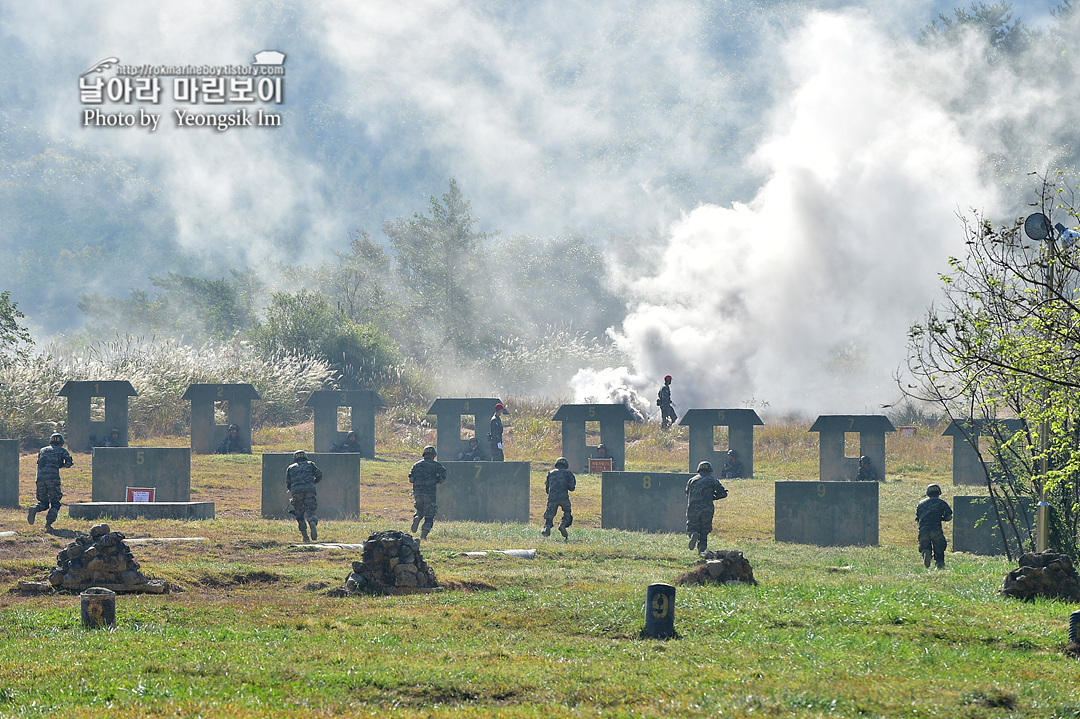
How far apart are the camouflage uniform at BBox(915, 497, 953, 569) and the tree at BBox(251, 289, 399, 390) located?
137ft

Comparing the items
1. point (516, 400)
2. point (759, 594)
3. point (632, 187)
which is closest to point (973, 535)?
point (759, 594)

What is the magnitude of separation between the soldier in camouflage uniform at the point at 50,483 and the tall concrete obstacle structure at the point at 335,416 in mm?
17575

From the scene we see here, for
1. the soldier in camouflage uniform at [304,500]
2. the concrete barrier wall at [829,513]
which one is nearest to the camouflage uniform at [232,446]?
the soldier in camouflage uniform at [304,500]

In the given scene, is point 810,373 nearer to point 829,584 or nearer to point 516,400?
point 516,400

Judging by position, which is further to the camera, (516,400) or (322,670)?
(516,400)

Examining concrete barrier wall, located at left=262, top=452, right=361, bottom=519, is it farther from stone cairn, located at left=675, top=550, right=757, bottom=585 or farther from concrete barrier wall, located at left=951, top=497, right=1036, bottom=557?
concrete barrier wall, located at left=951, top=497, right=1036, bottom=557

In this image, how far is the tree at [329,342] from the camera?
59.8 m

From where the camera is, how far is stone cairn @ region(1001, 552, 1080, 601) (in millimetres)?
14781

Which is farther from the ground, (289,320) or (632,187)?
(632,187)

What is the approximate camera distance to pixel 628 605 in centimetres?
1388

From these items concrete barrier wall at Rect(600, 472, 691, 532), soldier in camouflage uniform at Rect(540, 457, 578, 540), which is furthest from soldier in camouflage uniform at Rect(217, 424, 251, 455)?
soldier in camouflage uniform at Rect(540, 457, 578, 540)

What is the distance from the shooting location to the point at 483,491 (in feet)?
88.8

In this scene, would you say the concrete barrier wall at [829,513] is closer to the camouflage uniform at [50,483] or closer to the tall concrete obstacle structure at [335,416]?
the camouflage uniform at [50,483]

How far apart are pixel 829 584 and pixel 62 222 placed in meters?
158
